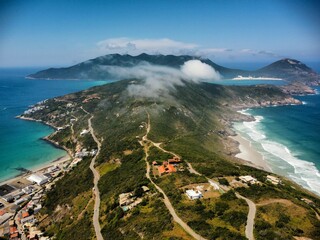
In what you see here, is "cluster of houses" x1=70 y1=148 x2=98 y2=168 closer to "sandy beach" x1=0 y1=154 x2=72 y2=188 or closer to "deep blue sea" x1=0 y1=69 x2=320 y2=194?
"sandy beach" x1=0 y1=154 x2=72 y2=188

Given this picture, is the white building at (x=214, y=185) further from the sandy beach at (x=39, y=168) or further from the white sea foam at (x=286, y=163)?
the sandy beach at (x=39, y=168)

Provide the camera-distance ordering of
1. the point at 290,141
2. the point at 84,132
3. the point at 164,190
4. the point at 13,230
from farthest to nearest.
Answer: the point at 84,132 < the point at 290,141 < the point at 13,230 < the point at 164,190

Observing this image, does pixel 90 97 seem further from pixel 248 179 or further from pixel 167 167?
pixel 248 179

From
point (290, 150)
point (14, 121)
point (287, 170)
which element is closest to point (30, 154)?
point (14, 121)

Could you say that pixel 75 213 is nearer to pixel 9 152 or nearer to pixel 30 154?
pixel 30 154

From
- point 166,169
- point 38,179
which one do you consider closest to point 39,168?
point 38,179

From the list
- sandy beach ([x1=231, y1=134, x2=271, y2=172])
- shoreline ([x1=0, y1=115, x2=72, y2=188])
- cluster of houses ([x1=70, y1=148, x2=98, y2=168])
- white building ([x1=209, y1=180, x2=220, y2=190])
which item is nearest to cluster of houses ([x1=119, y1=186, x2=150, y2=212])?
white building ([x1=209, y1=180, x2=220, y2=190])
